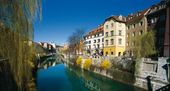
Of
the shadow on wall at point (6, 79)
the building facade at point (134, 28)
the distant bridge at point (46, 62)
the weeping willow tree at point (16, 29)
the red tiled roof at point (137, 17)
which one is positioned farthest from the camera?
the distant bridge at point (46, 62)

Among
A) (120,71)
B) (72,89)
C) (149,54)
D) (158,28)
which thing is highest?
(158,28)

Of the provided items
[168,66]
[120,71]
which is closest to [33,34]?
[168,66]

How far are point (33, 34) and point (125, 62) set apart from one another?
1008 inches

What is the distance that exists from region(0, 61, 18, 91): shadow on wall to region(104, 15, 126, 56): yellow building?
134 feet

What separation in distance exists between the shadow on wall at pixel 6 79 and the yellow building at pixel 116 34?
40965mm

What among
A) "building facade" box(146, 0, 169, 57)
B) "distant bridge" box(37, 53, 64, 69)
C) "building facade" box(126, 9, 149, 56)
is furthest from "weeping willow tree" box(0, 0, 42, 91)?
"distant bridge" box(37, 53, 64, 69)

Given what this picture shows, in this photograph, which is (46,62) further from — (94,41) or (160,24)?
(160,24)

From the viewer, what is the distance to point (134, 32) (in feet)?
142

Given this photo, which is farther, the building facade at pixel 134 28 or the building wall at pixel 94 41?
the building wall at pixel 94 41

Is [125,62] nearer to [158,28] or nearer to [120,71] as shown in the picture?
[120,71]

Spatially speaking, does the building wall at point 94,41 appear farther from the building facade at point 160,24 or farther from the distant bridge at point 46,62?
the building facade at point 160,24

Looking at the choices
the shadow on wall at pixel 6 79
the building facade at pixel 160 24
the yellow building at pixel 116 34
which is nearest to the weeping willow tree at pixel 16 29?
the shadow on wall at pixel 6 79

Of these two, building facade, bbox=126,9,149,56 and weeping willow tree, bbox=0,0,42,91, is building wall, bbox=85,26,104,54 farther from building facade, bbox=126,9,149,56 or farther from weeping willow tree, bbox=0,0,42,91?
weeping willow tree, bbox=0,0,42,91

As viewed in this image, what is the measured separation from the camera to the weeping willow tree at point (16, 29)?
19.2ft
